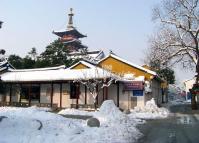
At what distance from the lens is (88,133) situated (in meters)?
13.2

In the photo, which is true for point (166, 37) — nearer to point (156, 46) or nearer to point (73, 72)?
point (156, 46)

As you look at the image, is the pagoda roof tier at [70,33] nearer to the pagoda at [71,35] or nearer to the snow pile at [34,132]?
the pagoda at [71,35]

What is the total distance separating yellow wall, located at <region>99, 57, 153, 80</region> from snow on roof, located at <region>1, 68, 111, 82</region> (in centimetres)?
338

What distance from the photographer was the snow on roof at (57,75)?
32844mm

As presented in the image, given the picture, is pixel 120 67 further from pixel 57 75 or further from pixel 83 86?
pixel 57 75

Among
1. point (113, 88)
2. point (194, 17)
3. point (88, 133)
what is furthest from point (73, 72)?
point (88, 133)

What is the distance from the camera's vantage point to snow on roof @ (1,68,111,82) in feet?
108

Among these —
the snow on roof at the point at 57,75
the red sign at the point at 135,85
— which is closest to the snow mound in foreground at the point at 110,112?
the snow on roof at the point at 57,75

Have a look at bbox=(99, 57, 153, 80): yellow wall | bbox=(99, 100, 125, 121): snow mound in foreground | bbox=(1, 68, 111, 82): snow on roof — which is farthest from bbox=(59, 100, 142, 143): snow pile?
bbox=(99, 57, 153, 80): yellow wall

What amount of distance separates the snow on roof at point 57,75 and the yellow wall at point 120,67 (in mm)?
3383

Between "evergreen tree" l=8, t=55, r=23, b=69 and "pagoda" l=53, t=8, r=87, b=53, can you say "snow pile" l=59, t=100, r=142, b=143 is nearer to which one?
"evergreen tree" l=8, t=55, r=23, b=69

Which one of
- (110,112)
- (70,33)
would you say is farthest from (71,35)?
(110,112)

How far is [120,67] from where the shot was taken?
37.6 metres

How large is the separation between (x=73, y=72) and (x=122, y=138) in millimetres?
23170
